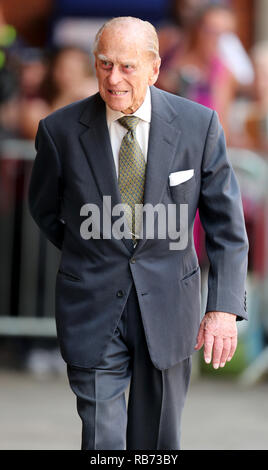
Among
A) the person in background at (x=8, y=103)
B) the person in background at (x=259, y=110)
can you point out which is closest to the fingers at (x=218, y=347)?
the person in background at (x=259, y=110)

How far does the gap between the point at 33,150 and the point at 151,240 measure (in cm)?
354

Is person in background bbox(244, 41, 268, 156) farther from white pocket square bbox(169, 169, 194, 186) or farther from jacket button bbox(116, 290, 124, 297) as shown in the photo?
jacket button bbox(116, 290, 124, 297)

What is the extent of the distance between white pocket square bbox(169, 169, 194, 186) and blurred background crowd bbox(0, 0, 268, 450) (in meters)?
3.29

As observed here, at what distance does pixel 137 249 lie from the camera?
3.37m

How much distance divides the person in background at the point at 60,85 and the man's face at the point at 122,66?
3598 millimetres

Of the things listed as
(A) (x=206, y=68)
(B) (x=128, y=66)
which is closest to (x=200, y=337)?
(B) (x=128, y=66)

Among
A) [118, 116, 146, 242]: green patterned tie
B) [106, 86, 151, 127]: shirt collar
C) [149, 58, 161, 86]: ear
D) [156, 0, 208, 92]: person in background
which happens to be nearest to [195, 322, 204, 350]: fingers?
[118, 116, 146, 242]: green patterned tie

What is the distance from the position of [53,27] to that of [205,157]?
507 centimetres

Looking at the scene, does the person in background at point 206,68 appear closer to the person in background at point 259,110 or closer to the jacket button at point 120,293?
the person in background at point 259,110

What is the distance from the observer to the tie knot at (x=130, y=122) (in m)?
3.37

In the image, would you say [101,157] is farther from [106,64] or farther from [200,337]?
[200,337]

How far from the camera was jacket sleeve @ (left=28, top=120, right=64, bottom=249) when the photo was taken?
3.46 meters

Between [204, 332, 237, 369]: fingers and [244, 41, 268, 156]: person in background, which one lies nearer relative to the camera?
[204, 332, 237, 369]: fingers
